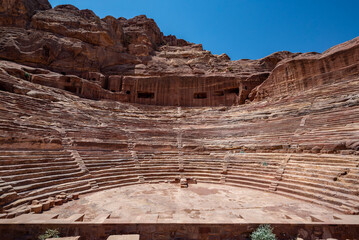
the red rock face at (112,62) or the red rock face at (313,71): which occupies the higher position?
the red rock face at (112,62)

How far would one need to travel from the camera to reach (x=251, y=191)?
892 centimetres

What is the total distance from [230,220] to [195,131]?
39.8 feet

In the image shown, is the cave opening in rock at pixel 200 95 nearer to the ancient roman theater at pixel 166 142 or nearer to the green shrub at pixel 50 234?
the ancient roman theater at pixel 166 142

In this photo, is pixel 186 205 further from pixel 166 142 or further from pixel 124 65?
pixel 124 65

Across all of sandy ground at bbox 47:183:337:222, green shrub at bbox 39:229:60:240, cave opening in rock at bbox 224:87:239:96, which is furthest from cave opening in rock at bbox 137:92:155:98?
green shrub at bbox 39:229:60:240

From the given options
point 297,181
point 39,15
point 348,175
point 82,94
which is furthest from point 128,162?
point 39,15

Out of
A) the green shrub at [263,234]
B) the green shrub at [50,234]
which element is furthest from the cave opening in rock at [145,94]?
the green shrub at [263,234]

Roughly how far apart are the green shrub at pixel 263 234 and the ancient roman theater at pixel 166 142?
9.8 inches

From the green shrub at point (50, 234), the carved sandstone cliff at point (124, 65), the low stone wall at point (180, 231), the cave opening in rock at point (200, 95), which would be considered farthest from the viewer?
the cave opening in rock at point (200, 95)

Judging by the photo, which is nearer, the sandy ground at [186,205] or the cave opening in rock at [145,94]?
the sandy ground at [186,205]

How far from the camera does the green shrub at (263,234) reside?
4.36m

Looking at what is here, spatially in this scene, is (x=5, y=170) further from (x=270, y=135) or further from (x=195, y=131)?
(x=270, y=135)

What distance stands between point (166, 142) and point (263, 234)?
11.2 metres

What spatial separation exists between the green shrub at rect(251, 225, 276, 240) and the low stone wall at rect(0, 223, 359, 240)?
20 cm
